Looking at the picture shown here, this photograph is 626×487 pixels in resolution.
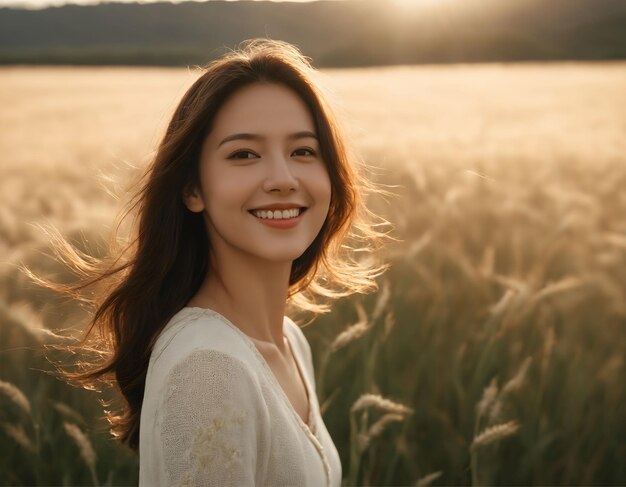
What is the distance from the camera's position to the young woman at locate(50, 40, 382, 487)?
4.22 feet

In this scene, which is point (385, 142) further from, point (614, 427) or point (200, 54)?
point (200, 54)

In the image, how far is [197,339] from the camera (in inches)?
52.1

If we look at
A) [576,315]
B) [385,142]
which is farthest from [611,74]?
[576,315]

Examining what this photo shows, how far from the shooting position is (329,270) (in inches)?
79.3

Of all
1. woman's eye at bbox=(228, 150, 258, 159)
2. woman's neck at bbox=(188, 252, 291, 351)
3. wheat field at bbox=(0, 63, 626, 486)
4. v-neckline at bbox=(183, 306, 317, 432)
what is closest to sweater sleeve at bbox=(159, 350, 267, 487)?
v-neckline at bbox=(183, 306, 317, 432)

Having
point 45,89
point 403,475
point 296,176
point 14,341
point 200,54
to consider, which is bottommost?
point 403,475

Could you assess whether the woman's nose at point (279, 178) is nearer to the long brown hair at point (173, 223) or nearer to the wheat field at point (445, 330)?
the long brown hair at point (173, 223)

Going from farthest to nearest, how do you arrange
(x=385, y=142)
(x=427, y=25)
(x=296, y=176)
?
(x=427, y=25) → (x=385, y=142) → (x=296, y=176)

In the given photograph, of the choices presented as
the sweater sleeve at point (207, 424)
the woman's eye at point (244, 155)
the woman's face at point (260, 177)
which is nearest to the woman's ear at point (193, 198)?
the woman's face at point (260, 177)

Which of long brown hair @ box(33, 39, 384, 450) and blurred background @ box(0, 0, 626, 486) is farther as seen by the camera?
blurred background @ box(0, 0, 626, 486)

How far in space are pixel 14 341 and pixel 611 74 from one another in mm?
15950

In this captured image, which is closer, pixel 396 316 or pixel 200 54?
pixel 396 316

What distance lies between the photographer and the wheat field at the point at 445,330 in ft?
7.89

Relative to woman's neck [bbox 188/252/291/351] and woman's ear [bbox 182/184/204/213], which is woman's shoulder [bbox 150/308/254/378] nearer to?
woman's neck [bbox 188/252/291/351]
